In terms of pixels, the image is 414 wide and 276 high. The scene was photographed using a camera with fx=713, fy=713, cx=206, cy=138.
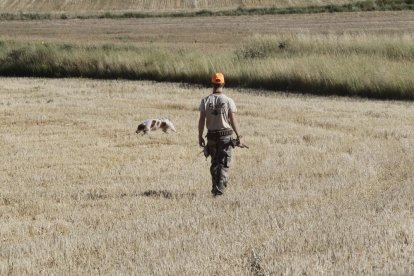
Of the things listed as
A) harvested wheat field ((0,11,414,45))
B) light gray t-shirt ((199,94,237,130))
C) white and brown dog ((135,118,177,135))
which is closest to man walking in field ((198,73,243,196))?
light gray t-shirt ((199,94,237,130))

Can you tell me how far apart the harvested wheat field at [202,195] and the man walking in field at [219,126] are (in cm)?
36

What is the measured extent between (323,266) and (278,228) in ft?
4.69

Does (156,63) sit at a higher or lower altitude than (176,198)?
lower

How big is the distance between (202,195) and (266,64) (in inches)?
609

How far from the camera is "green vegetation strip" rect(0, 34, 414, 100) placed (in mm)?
21672

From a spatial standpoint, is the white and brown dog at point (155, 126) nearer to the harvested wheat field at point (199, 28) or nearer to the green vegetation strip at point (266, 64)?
the green vegetation strip at point (266, 64)

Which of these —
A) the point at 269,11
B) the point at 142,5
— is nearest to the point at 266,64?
the point at 269,11

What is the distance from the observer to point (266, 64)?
24516 millimetres

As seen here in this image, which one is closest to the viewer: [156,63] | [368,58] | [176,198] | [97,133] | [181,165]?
[176,198]

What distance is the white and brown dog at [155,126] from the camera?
1492cm

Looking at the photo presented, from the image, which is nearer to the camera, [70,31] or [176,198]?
[176,198]

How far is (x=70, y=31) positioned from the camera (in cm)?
4991

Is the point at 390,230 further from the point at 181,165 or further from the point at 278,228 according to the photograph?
the point at 181,165

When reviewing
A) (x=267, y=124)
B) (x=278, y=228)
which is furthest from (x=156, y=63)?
(x=278, y=228)
